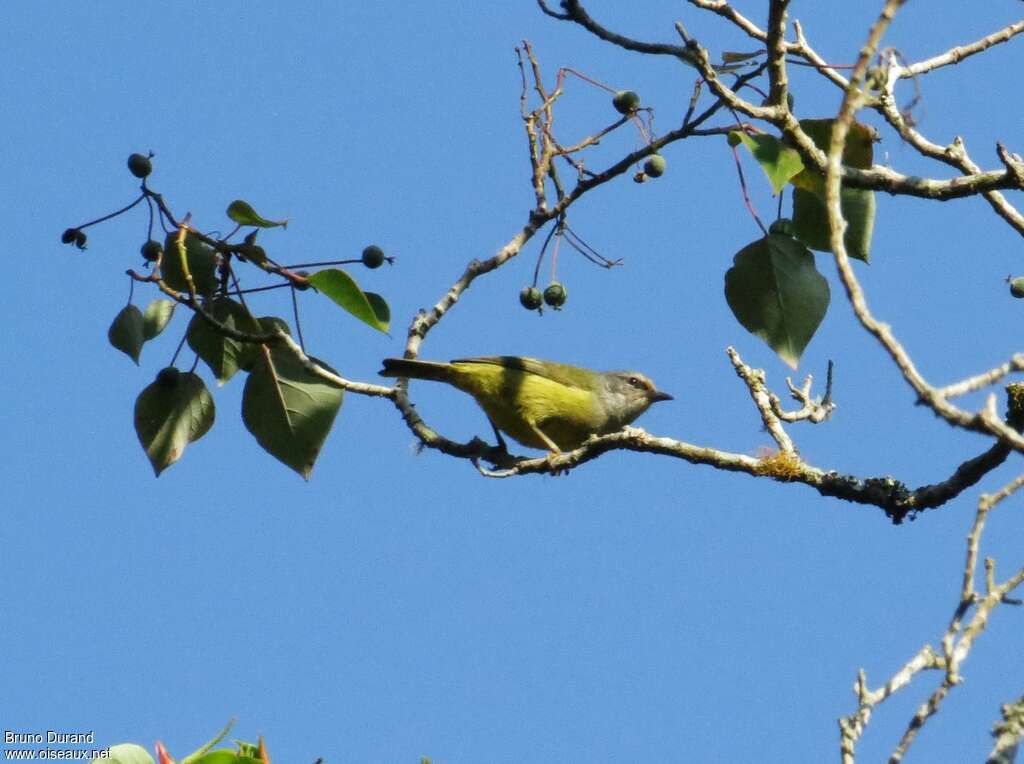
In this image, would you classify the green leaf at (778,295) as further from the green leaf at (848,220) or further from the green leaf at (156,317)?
the green leaf at (156,317)

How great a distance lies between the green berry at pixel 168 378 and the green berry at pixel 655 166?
2169 millimetres

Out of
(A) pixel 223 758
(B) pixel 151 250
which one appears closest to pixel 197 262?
(B) pixel 151 250

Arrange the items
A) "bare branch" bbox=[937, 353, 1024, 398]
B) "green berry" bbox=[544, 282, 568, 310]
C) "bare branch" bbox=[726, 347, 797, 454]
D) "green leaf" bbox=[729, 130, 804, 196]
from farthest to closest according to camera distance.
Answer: "green berry" bbox=[544, 282, 568, 310] → "bare branch" bbox=[726, 347, 797, 454] → "green leaf" bbox=[729, 130, 804, 196] → "bare branch" bbox=[937, 353, 1024, 398]

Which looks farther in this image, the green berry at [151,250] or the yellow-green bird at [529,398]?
the yellow-green bird at [529,398]

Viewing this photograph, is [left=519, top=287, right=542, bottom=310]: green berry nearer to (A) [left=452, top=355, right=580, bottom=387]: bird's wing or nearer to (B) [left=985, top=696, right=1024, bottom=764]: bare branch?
(A) [left=452, top=355, right=580, bottom=387]: bird's wing

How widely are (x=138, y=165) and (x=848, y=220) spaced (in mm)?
2831

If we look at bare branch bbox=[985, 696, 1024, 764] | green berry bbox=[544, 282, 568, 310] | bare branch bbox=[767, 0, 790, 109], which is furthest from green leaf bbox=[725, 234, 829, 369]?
bare branch bbox=[985, 696, 1024, 764]

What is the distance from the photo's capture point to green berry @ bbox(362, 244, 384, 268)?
5.58 m

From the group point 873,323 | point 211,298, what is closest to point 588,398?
point 211,298

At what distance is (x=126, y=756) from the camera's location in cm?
370

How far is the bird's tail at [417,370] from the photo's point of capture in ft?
19.2

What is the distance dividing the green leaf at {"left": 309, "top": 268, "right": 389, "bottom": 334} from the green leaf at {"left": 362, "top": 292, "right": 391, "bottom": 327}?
0.13 meters

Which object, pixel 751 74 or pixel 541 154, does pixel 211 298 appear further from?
pixel 751 74

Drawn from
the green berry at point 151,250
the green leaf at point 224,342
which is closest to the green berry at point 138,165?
the green berry at point 151,250
